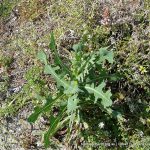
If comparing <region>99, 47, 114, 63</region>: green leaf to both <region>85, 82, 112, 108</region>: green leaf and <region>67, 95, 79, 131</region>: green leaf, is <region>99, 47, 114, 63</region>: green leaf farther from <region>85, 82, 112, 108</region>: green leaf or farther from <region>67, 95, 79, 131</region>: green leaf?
<region>67, 95, 79, 131</region>: green leaf

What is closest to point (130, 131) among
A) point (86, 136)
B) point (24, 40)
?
point (86, 136)

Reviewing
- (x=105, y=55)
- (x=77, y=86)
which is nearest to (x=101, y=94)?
(x=77, y=86)

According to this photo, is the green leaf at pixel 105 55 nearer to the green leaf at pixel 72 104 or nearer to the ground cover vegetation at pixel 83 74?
the ground cover vegetation at pixel 83 74

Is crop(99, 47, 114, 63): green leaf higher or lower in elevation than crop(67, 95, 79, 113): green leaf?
higher

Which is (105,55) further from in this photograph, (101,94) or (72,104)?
(72,104)

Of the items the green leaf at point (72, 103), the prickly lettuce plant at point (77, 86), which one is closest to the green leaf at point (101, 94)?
the prickly lettuce plant at point (77, 86)

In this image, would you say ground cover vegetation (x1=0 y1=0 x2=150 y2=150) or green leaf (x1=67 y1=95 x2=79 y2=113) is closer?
green leaf (x1=67 y1=95 x2=79 y2=113)

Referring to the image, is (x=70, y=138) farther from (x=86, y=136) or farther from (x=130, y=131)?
(x=130, y=131)

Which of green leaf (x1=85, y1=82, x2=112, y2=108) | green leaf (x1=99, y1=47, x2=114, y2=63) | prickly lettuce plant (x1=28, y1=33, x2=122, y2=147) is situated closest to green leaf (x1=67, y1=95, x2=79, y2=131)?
prickly lettuce plant (x1=28, y1=33, x2=122, y2=147)
